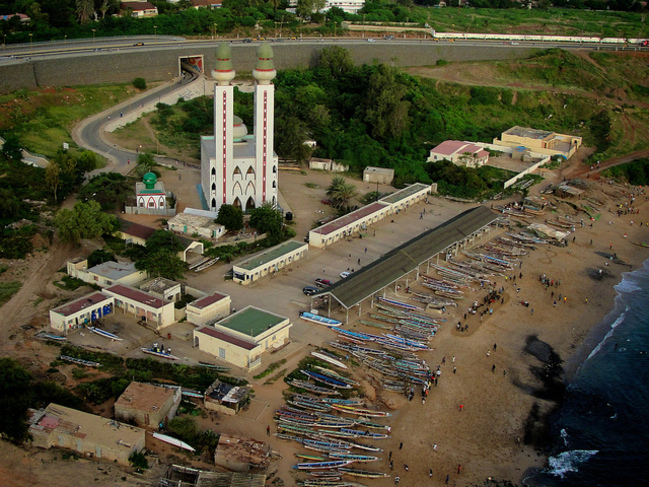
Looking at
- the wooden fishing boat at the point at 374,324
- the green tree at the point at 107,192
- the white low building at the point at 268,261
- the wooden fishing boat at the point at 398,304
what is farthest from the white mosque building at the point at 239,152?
the wooden fishing boat at the point at 374,324

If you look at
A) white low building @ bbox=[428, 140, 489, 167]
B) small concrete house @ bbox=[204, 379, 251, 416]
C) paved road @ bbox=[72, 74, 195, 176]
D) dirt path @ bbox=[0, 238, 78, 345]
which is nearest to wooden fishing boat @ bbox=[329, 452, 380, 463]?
small concrete house @ bbox=[204, 379, 251, 416]

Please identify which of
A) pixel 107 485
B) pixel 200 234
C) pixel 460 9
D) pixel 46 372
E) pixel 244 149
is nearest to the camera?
pixel 107 485

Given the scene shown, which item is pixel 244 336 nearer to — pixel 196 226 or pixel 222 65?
pixel 196 226

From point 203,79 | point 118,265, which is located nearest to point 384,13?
point 203,79

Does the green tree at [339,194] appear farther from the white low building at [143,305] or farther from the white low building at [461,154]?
the white low building at [143,305]

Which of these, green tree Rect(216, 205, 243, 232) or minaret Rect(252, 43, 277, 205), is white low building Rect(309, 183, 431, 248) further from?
minaret Rect(252, 43, 277, 205)

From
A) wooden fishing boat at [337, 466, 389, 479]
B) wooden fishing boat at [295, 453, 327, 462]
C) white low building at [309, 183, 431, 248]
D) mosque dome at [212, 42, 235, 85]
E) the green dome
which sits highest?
mosque dome at [212, 42, 235, 85]

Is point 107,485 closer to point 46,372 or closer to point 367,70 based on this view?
point 46,372
